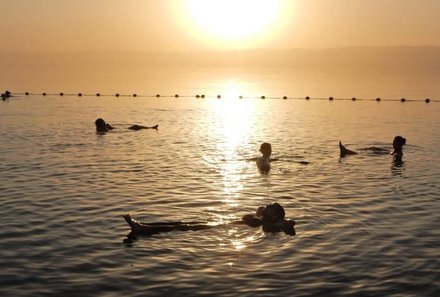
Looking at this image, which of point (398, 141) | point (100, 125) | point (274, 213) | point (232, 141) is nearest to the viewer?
point (274, 213)

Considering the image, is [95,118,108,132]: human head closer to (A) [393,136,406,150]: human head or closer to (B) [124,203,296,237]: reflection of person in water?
(A) [393,136,406,150]: human head

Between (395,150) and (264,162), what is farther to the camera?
(395,150)

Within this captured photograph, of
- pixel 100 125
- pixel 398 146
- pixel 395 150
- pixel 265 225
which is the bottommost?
pixel 265 225

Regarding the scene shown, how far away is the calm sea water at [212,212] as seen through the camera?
1873 centimetres

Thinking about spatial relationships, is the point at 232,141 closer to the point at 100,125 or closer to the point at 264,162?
the point at 100,125

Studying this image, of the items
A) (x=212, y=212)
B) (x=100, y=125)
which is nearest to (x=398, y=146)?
(x=212, y=212)

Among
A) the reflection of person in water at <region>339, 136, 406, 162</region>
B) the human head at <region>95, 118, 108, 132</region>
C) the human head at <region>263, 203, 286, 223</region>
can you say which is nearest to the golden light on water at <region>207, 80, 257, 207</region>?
the human head at <region>263, 203, 286, 223</region>

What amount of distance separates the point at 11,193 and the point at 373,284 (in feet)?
68.7

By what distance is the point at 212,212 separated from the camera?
89.5 ft

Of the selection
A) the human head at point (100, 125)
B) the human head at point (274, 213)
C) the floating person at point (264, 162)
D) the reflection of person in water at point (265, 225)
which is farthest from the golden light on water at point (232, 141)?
the human head at point (100, 125)

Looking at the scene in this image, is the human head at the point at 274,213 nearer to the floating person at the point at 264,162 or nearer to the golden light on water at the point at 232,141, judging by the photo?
the golden light on water at the point at 232,141

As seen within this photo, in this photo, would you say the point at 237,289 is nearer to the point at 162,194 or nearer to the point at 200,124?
the point at 162,194

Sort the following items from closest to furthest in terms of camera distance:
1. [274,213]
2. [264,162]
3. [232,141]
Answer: [274,213]
[264,162]
[232,141]

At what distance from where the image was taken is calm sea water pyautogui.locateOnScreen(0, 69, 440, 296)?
61.5ft
